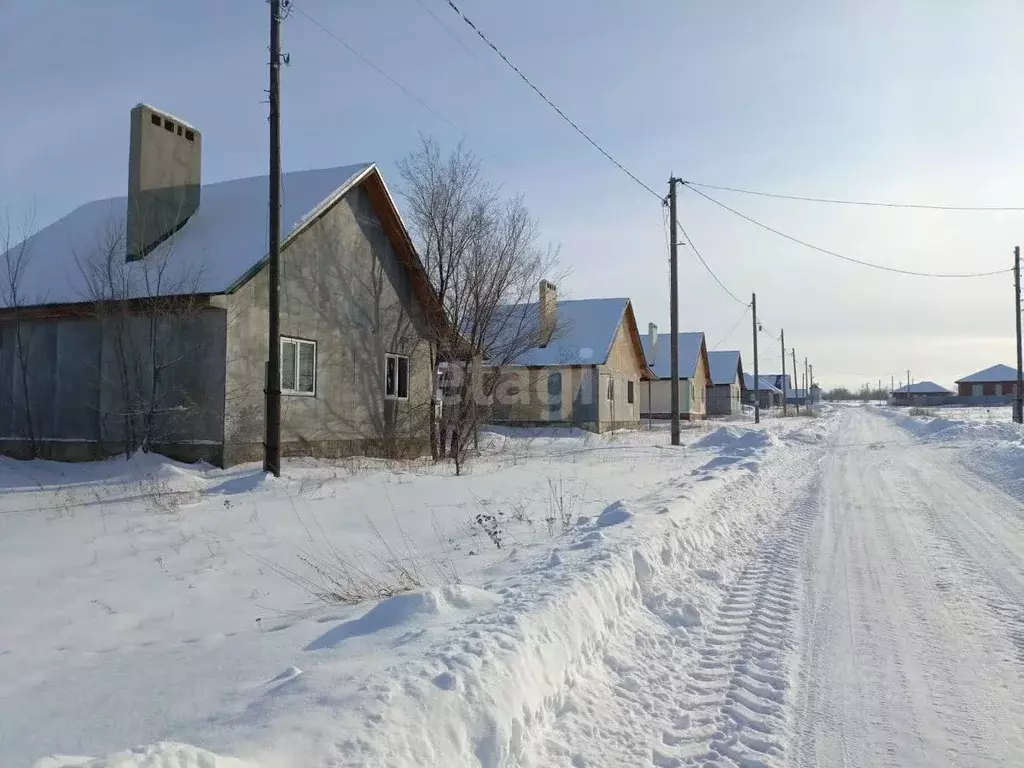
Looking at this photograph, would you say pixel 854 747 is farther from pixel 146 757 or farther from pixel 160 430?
pixel 160 430

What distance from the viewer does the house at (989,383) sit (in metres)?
111

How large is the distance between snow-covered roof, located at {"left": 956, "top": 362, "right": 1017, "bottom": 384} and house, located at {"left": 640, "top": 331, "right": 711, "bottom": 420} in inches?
3390

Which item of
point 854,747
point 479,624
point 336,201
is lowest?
point 854,747

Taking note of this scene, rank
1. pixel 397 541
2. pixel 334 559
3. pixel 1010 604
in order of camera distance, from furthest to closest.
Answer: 1. pixel 397 541
2. pixel 334 559
3. pixel 1010 604

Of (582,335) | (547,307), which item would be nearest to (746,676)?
(547,307)

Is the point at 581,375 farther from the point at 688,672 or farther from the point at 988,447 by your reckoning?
the point at 688,672

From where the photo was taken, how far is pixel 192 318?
13.0 m

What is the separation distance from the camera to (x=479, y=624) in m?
4.14

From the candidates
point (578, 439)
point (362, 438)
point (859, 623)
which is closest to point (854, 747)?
point (859, 623)

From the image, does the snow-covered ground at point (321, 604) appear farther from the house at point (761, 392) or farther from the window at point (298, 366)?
the house at point (761, 392)

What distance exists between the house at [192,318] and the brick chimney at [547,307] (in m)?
3.24

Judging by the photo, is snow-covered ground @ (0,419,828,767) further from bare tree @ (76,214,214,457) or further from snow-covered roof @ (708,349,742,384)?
snow-covered roof @ (708,349,742,384)

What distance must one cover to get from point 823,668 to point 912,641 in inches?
34.9

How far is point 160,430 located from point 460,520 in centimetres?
693
